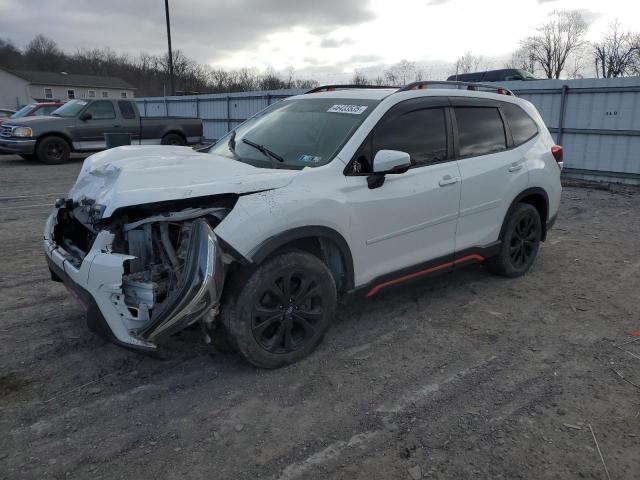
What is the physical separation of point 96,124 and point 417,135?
13.3 metres

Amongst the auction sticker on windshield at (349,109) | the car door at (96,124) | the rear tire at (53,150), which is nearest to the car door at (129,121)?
the car door at (96,124)

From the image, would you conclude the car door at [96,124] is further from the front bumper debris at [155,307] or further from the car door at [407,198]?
the front bumper debris at [155,307]

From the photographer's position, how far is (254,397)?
305 cm

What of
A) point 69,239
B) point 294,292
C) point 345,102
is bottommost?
point 294,292

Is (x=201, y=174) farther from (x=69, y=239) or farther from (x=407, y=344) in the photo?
(x=407, y=344)

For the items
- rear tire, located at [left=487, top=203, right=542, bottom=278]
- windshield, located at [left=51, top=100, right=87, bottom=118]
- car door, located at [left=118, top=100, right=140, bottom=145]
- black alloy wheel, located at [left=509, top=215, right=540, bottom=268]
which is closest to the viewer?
rear tire, located at [left=487, top=203, right=542, bottom=278]

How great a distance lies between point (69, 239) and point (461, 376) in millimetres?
2869

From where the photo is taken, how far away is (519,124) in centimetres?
495

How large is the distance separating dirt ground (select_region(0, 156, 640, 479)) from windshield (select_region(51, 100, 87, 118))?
1144 cm

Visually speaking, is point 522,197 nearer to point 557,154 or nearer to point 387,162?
point 557,154

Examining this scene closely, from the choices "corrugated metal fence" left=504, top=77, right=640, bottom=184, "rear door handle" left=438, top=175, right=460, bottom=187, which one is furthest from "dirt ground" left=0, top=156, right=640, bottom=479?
"corrugated metal fence" left=504, top=77, right=640, bottom=184

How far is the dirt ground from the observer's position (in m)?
2.49

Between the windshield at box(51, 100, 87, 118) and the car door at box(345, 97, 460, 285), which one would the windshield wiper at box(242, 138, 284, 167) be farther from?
the windshield at box(51, 100, 87, 118)

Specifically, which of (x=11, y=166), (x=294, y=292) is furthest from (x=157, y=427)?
(x=11, y=166)
